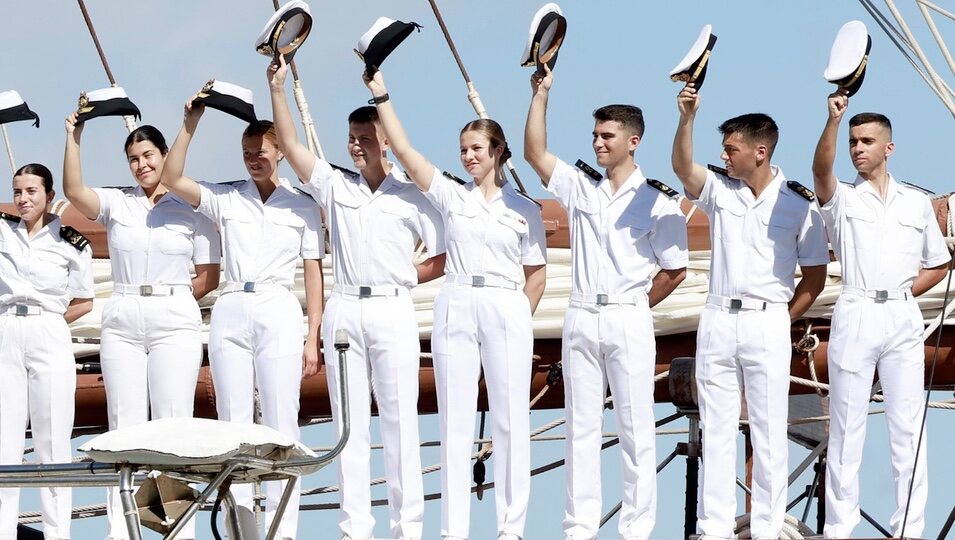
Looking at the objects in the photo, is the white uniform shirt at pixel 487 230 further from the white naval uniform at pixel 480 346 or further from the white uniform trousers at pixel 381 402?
the white uniform trousers at pixel 381 402

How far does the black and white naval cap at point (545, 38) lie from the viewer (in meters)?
9.40

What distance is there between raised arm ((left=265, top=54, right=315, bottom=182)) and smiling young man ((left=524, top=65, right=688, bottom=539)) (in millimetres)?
1083

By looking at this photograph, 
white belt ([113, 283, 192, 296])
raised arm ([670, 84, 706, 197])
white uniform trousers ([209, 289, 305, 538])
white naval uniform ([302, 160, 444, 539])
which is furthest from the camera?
white belt ([113, 283, 192, 296])

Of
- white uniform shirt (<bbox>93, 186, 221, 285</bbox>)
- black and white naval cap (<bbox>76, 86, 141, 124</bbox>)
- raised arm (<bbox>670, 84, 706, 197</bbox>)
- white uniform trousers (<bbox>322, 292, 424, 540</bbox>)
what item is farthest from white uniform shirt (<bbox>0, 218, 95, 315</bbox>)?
raised arm (<bbox>670, 84, 706, 197</bbox>)

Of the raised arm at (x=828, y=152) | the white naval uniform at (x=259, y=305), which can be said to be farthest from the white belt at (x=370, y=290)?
the raised arm at (x=828, y=152)

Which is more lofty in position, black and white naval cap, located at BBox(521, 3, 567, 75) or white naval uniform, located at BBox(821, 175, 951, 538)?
black and white naval cap, located at BBox(521, 3, 567, 75)

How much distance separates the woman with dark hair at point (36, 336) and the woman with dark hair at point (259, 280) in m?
0.81

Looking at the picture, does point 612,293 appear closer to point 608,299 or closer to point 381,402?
point 608,299

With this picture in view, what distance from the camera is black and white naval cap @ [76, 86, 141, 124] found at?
9.88 metres

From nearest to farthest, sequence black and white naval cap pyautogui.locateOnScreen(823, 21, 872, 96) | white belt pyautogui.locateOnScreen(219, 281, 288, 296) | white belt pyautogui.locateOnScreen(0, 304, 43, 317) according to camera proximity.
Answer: black and white naval cap pyautogui.locateOnScreen(823, 21, 872, 96) → white belt pyautogui.locateOnScreen(219, 281, 288, 296) → white belt pyautogui.locateOnScreen(0, 304, 43, 317)

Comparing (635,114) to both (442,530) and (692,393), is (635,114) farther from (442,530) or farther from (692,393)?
(442,530)

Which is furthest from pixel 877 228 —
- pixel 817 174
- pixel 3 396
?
pixel 3 396

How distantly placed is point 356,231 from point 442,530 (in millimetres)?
1489

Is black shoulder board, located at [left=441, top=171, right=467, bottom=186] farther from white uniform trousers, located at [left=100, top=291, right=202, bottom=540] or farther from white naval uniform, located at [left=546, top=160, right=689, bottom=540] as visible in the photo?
white uniform trousers, located at [left=100, top=291, right=202, bottom=540]
